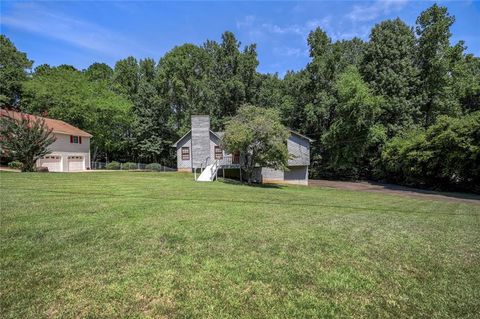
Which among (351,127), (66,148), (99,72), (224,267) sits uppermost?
(99,72)

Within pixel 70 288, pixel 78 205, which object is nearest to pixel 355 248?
pixel 70 288

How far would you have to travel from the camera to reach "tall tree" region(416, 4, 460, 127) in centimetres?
3131

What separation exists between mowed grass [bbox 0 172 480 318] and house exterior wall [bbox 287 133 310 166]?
70.9 feet

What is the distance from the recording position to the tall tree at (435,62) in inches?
1233

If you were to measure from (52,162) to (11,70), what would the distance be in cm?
1963

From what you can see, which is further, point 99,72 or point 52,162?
point 99,72

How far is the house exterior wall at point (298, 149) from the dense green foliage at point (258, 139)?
6.25 meters

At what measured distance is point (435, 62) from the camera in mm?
31562

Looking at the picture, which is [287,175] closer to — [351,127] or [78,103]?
[351,127]

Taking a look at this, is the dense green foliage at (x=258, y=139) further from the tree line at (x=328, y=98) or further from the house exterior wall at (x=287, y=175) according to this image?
the tree line at (x=328, y=98)

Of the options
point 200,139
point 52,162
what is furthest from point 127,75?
point 200,139

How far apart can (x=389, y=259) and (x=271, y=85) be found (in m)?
39.0

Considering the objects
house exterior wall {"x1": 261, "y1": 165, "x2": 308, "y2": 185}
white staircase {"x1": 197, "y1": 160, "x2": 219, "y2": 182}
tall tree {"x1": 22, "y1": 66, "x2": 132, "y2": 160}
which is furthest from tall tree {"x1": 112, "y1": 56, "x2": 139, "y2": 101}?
house exterior wall {"x1": 261, "y1": 165, "x2": 308, "y2": 185}

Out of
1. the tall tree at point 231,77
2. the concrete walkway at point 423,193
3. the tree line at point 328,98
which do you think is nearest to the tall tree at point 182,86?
the tree line at point 328,98
